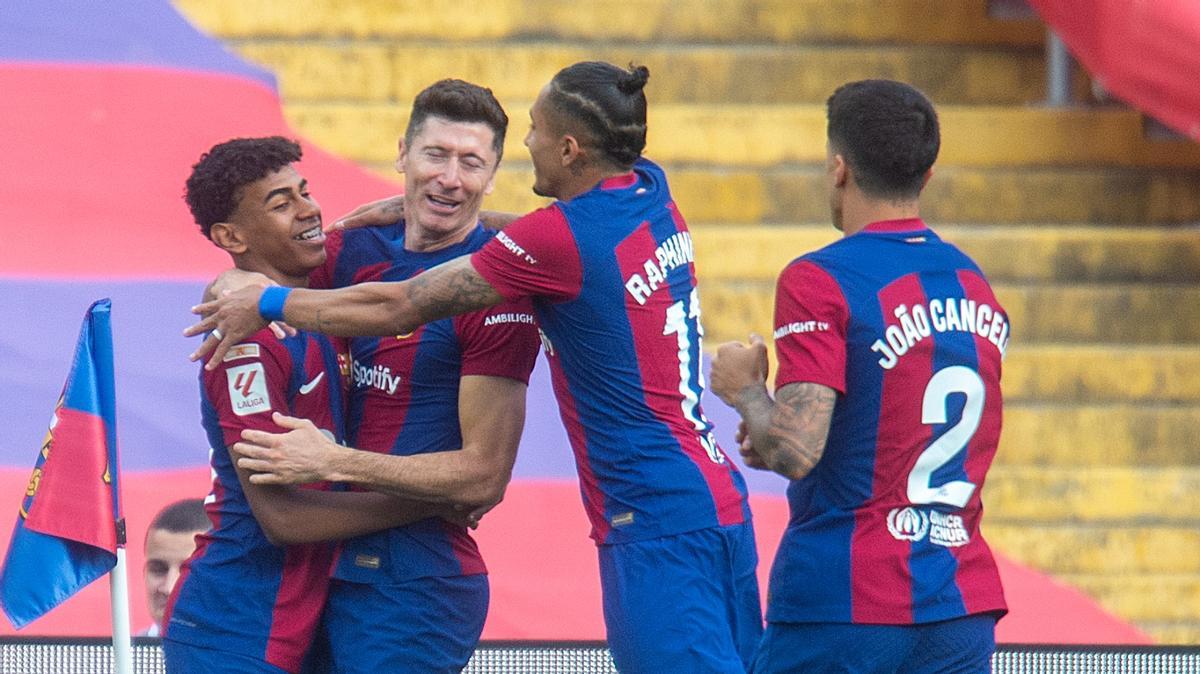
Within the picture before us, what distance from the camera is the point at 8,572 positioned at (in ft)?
13.4

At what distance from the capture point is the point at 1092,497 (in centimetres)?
764

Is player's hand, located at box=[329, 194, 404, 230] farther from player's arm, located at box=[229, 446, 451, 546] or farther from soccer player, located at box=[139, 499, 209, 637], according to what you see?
soccer player, located at box=[139, 499, 209, 637]

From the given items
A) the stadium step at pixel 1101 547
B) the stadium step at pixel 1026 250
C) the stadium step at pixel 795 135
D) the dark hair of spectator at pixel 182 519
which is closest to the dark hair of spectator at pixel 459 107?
the dark hair of spectator at pixel 182 519

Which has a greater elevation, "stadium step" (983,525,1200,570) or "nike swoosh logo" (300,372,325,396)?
"nike swoosh logo" (300,372,325,396)

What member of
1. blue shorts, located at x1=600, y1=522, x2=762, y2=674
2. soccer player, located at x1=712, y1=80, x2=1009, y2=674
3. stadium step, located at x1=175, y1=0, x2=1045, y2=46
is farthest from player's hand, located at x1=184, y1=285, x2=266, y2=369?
stadium step, located at x1=175, y1=0, x2=1045, y2=46

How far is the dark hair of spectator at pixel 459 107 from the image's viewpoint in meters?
4.20

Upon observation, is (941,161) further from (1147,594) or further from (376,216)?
(376,216)

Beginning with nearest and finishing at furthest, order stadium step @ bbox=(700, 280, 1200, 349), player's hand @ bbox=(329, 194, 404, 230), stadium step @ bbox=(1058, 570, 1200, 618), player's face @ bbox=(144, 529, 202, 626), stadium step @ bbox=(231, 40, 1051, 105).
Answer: player's hand @ bbox=(329, 194, 404, 230) → player's face @ bbox=(144, 529, 202, 626) → stadium step @ bbox=(1058, 570, 1200, 618) → stadium step @ bbox=(700, 280, 1200, 349) → stadium step @ bbox=(231, 40, 1051, 105)

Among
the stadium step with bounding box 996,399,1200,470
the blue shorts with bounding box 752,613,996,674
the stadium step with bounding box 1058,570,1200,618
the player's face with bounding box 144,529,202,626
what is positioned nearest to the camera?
the blue shorts with bounding box 752,613,996,674

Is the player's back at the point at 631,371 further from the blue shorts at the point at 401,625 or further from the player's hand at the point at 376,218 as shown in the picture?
the player's hand at the point at 376,218

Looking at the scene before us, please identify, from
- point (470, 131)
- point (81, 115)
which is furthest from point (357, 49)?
point (470, 131)

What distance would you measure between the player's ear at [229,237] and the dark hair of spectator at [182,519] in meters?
1.64

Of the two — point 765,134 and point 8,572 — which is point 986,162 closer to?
point 765,134

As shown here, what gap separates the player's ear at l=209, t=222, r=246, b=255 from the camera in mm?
4074
